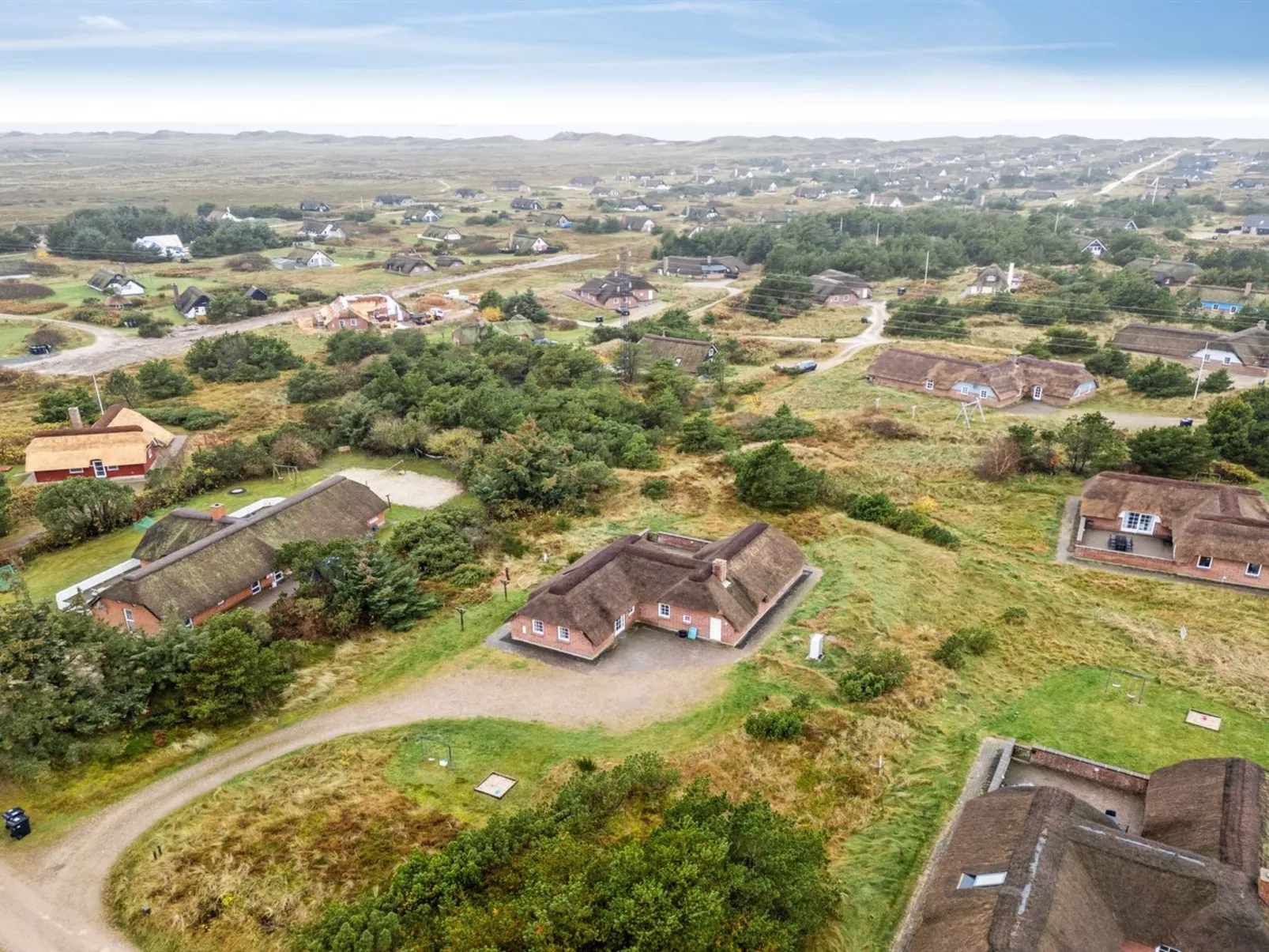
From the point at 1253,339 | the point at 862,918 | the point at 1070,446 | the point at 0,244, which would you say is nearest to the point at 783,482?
the point at 1070,446

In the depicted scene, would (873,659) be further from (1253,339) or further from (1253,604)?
(1253,339)

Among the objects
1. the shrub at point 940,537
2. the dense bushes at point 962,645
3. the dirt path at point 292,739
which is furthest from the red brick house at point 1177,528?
the dirt path at point 292,739

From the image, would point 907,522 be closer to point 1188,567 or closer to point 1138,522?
point 1138,522

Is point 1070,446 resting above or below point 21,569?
above

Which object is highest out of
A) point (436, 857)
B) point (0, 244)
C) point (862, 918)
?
point (0, 244)

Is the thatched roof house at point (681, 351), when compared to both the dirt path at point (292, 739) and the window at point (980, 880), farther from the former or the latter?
the window at point (980, 880)
